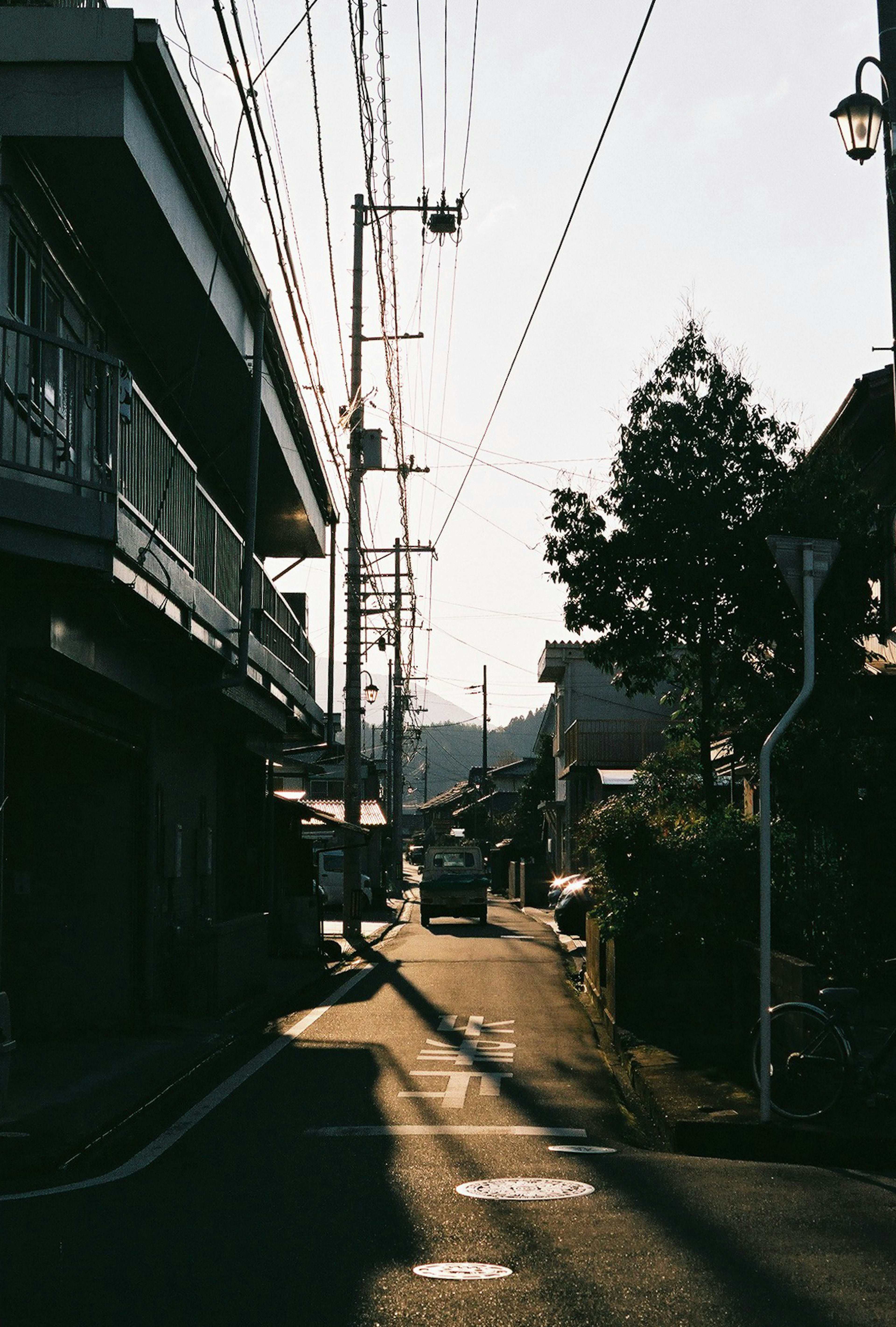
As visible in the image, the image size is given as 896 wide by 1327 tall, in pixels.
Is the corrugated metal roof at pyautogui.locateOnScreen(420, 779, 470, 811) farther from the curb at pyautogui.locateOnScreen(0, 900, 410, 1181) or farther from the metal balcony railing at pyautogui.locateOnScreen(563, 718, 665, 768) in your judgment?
the curb at pyautogui.locateOnScreen(0, 900, 410, 1181)

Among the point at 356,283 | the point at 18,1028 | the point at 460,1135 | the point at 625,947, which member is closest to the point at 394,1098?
the point at 460,1135

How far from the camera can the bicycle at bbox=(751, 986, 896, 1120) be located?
7453mm

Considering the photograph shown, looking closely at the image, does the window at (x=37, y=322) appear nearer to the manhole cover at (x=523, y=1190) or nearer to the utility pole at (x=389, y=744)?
the manhole cover at (x=523, y=1190)

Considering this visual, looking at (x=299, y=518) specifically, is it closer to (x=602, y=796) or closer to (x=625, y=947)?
(x=625, y=947)

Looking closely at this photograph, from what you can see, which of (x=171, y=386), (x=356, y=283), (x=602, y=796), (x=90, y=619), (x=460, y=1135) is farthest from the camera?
(x=602, y=796)

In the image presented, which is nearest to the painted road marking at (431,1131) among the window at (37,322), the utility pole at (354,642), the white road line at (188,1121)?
the white road line at (188,1121)

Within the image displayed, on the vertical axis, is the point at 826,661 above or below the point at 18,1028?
above

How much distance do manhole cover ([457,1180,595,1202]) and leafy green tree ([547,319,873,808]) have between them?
7.62 metres

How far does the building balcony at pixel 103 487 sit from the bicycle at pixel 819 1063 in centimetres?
507

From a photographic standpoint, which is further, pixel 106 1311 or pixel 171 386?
pixel 171 386

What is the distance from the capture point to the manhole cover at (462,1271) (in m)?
4.75

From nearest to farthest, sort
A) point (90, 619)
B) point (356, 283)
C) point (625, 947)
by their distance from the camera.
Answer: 1. point (90, 619)
2. point (625, 947)
3. point (356, 283)

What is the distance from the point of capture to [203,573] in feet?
41.8

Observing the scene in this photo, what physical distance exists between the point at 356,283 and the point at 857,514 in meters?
17.2
